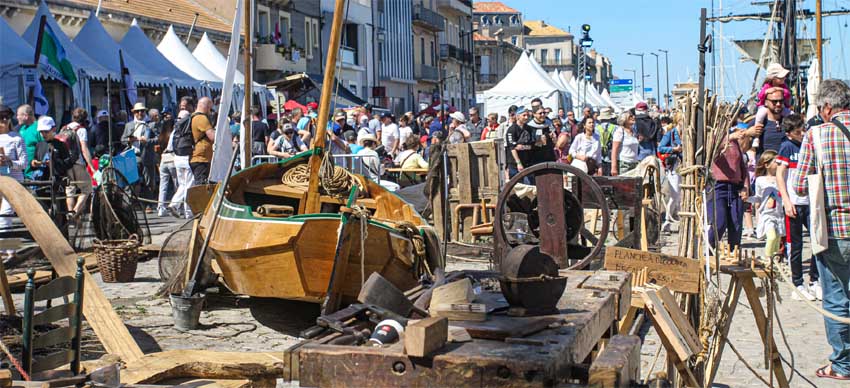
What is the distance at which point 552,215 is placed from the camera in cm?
744

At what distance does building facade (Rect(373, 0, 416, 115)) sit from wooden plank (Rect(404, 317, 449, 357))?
54071 mm

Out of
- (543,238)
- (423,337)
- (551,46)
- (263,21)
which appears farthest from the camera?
(551,46)

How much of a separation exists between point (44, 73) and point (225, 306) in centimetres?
1139

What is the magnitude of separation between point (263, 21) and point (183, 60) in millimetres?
16636

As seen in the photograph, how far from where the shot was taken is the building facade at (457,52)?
263 ft

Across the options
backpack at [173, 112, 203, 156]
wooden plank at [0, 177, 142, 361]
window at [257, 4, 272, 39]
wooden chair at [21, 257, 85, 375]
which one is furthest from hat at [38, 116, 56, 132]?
window at [257, 4, 272, 39]

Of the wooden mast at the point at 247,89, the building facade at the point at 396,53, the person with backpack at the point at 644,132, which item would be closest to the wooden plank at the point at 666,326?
the wooden mast at the point at 247,89

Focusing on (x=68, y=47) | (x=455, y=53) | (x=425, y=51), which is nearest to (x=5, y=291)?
(x=68, y=47)

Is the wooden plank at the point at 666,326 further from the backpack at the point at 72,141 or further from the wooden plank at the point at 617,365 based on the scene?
the backpack at the point at 72,141

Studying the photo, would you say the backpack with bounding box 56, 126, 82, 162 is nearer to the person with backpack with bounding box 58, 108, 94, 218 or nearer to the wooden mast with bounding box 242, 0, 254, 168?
the person with backpack with bounding box 58, 108, 94, 218

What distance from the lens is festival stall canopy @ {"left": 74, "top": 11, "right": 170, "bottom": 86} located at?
24375 mm

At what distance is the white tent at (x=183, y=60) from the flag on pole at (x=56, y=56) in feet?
22.6

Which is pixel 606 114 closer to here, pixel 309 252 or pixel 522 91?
pixel 309 252

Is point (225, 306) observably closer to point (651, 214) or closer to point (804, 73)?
point (651, 214)
